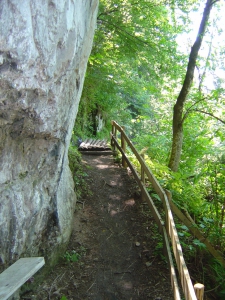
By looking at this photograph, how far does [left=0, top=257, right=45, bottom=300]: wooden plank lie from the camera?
2906 millimetres

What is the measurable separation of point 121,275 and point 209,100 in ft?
25.3

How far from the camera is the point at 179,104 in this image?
1030 cm

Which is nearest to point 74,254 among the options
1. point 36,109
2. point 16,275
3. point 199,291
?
point 16,275

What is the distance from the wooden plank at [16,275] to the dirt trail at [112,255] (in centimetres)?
135

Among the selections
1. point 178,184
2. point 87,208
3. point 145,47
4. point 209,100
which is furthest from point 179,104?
point 87,208

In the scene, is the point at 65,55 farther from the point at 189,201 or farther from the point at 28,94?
the point at 189,201

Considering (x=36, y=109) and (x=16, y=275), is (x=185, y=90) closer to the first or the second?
(x=36, y=109)

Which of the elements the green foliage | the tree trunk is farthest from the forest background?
the green foliage

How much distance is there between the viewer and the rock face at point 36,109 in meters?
3.38

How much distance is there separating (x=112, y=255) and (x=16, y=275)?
2.85 meters

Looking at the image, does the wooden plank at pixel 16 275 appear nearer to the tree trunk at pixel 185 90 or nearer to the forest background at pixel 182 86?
the forest background at pixel 182 86

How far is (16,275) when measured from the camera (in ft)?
10.6

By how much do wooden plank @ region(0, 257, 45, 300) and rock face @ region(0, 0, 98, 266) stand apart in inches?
29.5

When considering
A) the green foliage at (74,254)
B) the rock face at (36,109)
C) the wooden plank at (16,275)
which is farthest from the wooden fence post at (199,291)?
the green foliage at (74,254)
